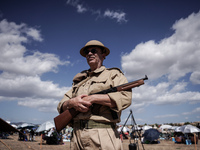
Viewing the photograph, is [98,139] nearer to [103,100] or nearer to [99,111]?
[99,111]

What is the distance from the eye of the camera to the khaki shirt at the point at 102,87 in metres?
2.06

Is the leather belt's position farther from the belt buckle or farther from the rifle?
the rifle

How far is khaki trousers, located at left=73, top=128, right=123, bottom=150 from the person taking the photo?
2.04 metres

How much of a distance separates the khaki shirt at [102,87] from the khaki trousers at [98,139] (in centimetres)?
17

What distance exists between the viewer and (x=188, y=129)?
19.9m

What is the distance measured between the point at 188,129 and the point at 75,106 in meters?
22.6

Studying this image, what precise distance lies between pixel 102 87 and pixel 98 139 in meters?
0.76

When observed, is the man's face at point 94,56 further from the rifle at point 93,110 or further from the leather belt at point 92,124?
the leather belt at point 92,124

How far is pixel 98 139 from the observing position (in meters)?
2.07

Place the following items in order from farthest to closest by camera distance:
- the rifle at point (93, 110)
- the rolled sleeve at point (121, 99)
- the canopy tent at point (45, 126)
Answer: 1. the canopy tent at point (45, 126)
2. the rifle at point (93, 110)
3. the rolled sleeve at point (121, 99)

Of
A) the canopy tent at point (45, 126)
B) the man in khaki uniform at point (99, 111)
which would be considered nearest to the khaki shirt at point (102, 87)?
the man in khaki uniform at point (99, 111)

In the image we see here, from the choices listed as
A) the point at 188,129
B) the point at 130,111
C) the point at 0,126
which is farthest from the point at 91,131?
the point at 188,129

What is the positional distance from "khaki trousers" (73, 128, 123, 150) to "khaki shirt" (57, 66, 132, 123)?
0.17m

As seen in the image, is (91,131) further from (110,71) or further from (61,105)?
(110,71)
